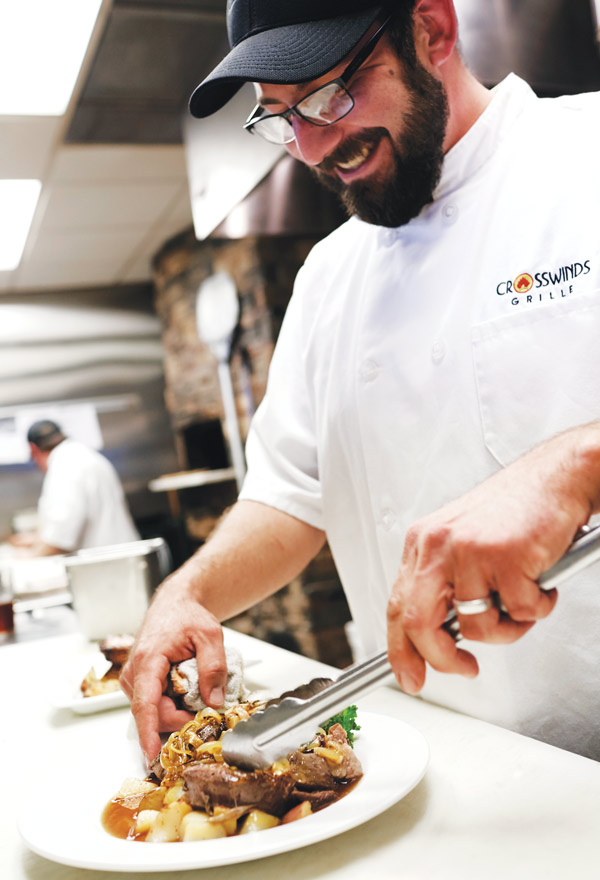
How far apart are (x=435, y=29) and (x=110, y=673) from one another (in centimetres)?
118

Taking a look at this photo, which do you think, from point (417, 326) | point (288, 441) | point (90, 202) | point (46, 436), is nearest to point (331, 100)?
point (417, 326)

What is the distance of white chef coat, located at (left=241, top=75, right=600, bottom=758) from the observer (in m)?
1.20

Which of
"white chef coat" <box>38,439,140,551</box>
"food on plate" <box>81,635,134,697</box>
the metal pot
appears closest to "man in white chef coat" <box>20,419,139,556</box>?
"white chef coat" <box>38,439,140,551</box>

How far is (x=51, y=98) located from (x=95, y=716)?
9.32 feet

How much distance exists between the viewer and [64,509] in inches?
200

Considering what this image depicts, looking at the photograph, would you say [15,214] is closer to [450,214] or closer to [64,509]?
[64,509]

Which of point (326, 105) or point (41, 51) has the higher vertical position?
point (41, 51)

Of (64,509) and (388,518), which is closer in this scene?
(388,518)

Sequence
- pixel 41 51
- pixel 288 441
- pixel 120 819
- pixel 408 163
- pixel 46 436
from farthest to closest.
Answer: pixel 46 436, pixel 41 51, pixel 288 441, pixel 408 163, pixel 120 819

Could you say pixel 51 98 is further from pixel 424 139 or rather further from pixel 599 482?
pixel 599 482

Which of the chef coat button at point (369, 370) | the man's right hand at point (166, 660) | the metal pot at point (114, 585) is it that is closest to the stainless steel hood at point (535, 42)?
the chef coat button at point (369, 370)

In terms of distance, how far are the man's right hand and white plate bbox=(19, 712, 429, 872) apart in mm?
85

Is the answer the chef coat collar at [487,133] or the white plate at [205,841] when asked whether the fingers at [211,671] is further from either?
the chef coat collar at [487,133]

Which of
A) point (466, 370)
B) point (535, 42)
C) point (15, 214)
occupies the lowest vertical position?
point (466, 370)
